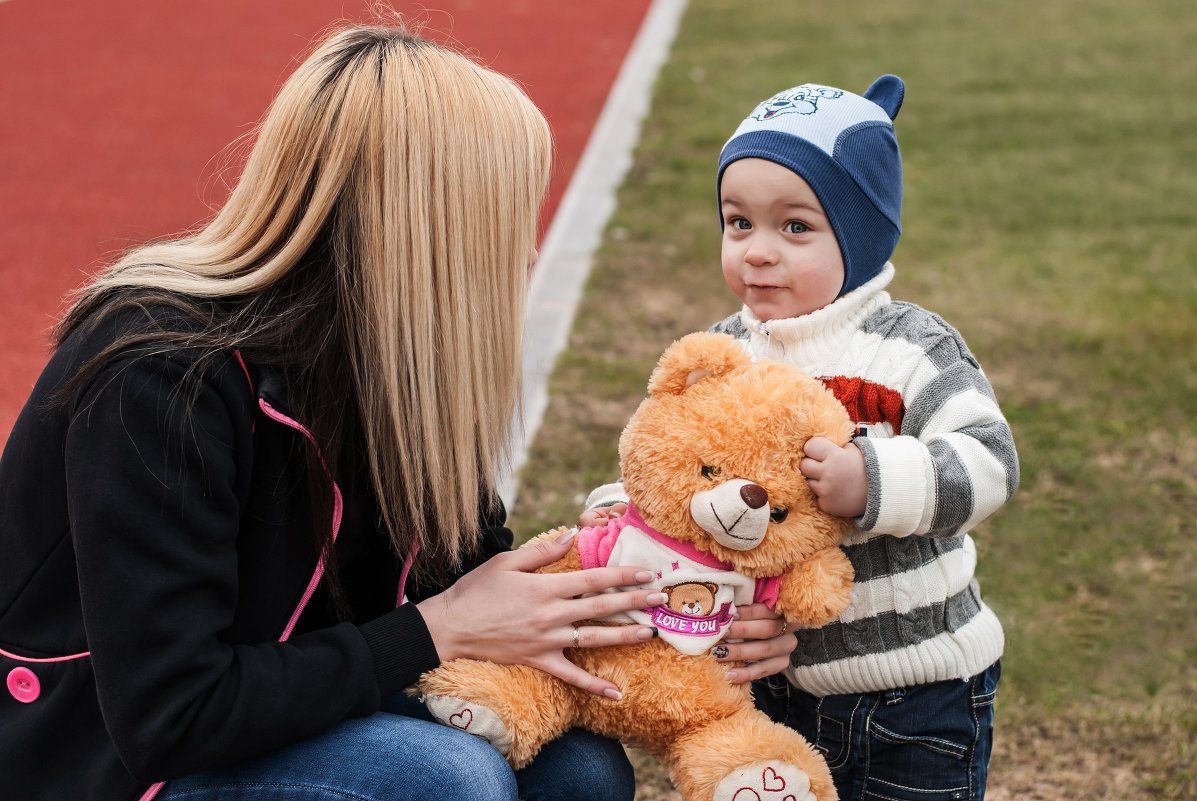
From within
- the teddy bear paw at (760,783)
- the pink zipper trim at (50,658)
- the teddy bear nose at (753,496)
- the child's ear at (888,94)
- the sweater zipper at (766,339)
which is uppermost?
the child's ear at (888,94)

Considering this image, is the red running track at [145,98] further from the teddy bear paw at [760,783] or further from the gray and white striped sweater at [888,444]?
the teddy bear paw at [760,783]

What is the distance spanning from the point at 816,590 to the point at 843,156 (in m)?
0.78

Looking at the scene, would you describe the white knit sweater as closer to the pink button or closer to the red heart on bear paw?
the red heart on bear paw

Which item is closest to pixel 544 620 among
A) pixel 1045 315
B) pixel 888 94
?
pixel 888 94

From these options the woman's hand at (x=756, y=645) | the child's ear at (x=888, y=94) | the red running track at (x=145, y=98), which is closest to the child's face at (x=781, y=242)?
the child's ear at (x=888, y=94)

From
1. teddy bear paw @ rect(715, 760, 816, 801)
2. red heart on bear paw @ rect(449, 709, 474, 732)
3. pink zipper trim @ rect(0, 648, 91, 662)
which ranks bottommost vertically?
teddy bear paw @ rect(715, 760, 816, 801)

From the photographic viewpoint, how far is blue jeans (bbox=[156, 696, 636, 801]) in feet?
6.28

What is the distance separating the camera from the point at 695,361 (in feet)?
6.61

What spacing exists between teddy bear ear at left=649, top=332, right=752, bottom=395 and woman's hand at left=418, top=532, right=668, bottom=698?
326 millimetres

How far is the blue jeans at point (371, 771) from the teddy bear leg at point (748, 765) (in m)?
0.32

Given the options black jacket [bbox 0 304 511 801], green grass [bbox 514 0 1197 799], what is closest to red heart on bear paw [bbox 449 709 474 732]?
black jacket [bbox 0 304 511 801]

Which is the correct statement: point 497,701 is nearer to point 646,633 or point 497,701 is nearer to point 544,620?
point 544,620

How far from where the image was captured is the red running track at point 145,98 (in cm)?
705

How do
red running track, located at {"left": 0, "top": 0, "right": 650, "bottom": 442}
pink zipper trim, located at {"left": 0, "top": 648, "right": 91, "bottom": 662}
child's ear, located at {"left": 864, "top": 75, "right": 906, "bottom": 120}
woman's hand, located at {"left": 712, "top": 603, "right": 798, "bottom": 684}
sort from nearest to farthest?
pink zipper trim, located at {"left": 0, "top": 648, "right": 91, "bottom": 662} < woman's hand, located at {"left": 712, "top": 603, "right": 798, "bottom": 684} < child's ear, located at {"left": 864, "top": 75, "right": 906, "bottom": 120} < red running track, located at {"left": 0, "top": 0, "right": 650, "bottom": 442}
